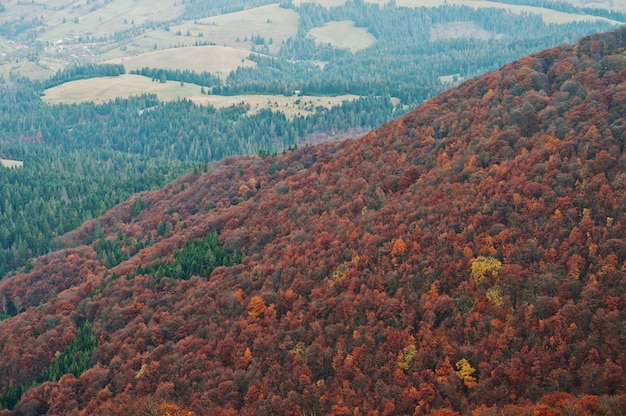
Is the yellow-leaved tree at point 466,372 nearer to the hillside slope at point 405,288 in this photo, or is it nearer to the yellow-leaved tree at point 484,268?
the hillside slope at point 405,288

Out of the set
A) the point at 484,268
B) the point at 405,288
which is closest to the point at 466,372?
the point at 484,268

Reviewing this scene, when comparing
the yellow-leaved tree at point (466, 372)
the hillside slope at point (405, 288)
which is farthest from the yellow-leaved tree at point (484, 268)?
the yellow-leaved tree at point (466, 372)

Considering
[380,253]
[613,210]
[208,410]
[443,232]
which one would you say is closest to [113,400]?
[208,410]

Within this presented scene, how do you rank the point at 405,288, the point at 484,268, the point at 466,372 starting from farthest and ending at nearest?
the point at 405,288 → the point at 484,268 → the point at 466,372

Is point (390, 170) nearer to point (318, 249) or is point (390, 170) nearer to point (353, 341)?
point (318, 249)

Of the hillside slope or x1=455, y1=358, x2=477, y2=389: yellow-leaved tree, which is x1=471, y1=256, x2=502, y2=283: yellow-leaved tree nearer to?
the hillside slope

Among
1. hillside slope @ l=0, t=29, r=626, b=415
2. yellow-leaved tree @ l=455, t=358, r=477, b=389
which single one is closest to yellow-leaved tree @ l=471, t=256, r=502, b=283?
hillside slope @ l=0, t=29, r=626, b=415

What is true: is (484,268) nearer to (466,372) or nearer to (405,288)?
(405,288)

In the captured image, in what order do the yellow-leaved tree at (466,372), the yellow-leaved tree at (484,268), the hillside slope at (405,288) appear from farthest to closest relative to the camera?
the yellow-leaved tree at (484,268) → the hillside slope at (405,288) → the yellow-leaved tree at (466,372)
